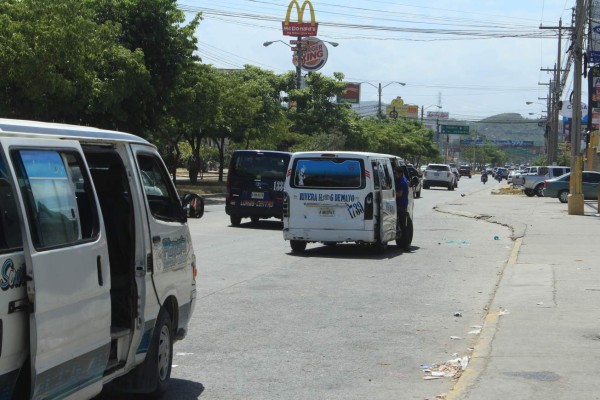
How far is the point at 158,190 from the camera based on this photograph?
7.06 metres

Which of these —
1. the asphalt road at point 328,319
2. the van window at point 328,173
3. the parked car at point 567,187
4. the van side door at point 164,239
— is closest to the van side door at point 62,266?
the van side door at point 164,239

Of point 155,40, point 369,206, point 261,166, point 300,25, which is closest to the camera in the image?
point 369,206

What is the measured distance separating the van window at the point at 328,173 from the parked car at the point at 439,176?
45.1 meters

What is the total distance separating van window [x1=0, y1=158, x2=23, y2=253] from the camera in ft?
14.5

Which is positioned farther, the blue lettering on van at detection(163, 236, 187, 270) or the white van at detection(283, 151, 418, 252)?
the white van at detection(283, 151, 418, 252)

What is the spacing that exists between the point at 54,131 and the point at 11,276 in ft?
3.55

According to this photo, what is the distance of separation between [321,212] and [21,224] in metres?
12.9

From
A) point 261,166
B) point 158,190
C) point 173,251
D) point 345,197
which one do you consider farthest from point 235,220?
point 173,251

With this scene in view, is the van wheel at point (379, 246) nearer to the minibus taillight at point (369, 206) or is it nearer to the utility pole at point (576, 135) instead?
the minibus taillight at point (369, 206)

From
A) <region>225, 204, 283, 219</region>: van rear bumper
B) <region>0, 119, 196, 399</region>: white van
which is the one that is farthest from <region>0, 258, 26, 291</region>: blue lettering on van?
<region>225, 204, 283, 219</region>: van rear bumper

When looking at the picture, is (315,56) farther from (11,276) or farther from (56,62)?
(11,276)

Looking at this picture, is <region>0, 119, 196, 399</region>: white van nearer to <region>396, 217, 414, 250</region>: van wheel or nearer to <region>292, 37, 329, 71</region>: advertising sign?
<region>396, 217, 414, 250</region>: van wheel

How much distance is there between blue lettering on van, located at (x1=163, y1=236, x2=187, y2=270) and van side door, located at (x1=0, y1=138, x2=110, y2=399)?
1.20 meters

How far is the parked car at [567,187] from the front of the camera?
1674 inches
